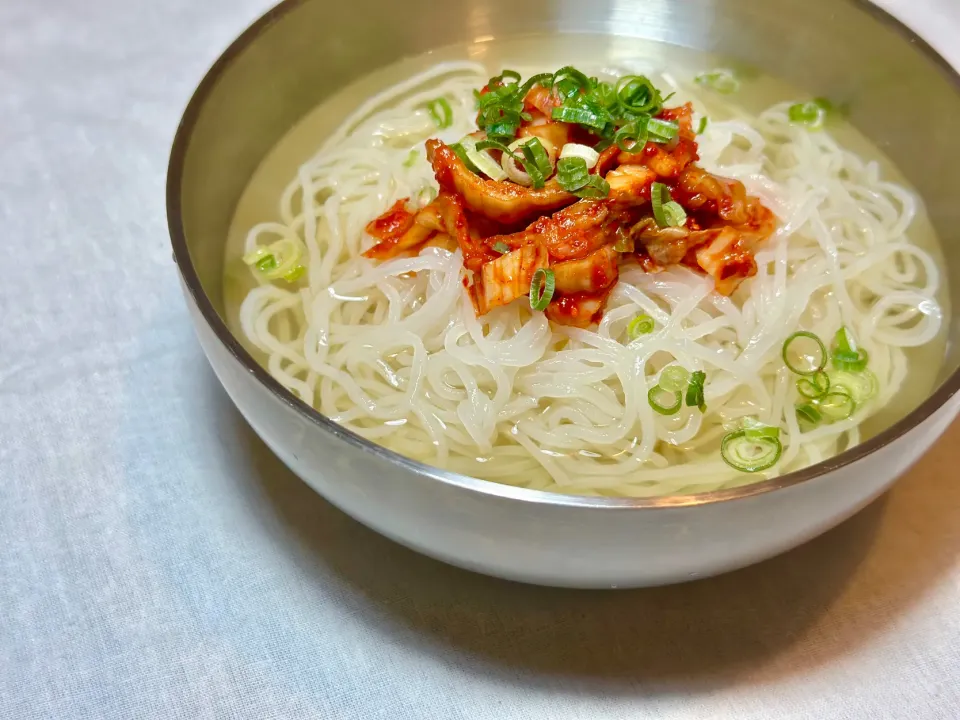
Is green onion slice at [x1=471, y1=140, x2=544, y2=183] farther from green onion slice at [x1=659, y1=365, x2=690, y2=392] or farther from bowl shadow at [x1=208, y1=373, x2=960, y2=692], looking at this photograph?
bowl shadow at [x1=208, y1=373, x2=960, y2=692]

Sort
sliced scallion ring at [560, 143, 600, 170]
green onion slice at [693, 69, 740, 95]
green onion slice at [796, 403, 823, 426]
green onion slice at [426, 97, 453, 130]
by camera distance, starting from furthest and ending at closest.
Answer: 1. green onion slice at [693, 69, 740, 95]
2. green onion slice at [426, 97, 453, 130]
3. sliced scallion ring at [560, 143, 600, 170]
4. green onion slice at [796, 403, 823, 426]

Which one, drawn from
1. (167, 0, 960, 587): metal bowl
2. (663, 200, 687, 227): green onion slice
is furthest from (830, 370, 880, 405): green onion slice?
(663, 200, 687, 227): green onion slice

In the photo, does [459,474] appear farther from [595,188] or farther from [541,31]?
[541,31]

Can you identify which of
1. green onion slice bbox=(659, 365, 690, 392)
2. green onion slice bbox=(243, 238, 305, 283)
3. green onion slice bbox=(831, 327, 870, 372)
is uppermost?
green onion slice bbox=(831, 327, 870, 372)

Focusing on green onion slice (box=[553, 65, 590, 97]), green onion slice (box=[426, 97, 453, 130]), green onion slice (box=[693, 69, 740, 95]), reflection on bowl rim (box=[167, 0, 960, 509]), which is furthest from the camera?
green onion slice (box=[693, 69, 740, 95])

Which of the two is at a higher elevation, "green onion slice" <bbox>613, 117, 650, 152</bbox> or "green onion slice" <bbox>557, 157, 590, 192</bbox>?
"green onion slice" <bbox>613, 117, 650, 152</bbox>

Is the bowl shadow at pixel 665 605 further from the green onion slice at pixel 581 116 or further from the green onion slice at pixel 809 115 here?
the green onion slice at pixel 809 115

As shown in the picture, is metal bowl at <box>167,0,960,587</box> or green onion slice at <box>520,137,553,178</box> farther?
green onion slice at <box>520,137,553,178</box>

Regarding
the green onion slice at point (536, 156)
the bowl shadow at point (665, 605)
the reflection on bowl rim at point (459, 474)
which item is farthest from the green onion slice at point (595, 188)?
the bowl shadow at point (665, 605)
